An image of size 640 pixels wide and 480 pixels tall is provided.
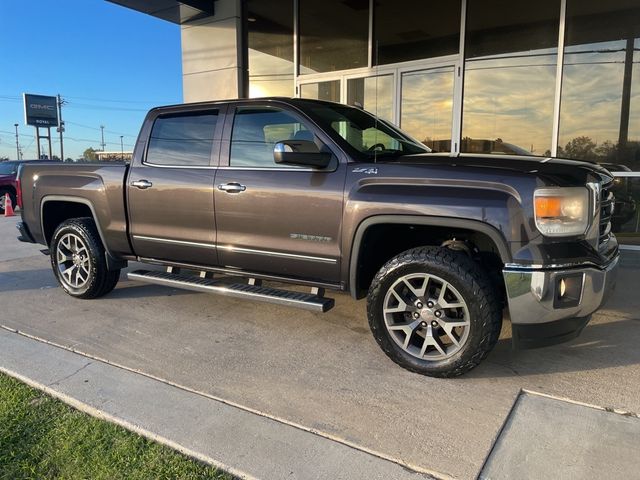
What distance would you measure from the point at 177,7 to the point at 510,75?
7.12 m

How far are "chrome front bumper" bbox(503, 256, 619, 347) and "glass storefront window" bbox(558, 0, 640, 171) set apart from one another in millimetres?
5225

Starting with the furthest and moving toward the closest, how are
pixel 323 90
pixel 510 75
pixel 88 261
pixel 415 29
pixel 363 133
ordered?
pixel 323 90
pixel 415 29
pixel 510 75
pixel 88 261
pixel 363 133

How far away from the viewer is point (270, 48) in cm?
1055

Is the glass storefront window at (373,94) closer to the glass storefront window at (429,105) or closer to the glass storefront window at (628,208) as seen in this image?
the glass storefront window at (429,105)

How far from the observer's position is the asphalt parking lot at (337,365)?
2.86 metres

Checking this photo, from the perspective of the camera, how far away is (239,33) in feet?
33.9

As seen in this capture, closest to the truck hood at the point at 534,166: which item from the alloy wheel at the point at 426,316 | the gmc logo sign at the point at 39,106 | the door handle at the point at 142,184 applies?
the alloy wheel at the point at 426,316

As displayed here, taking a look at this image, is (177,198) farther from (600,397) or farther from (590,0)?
Result: (590,0)

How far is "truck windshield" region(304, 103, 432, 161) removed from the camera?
3977 millimetres

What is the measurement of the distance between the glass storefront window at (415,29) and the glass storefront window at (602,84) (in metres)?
1.81

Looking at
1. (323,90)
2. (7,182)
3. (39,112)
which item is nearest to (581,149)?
(323,90)

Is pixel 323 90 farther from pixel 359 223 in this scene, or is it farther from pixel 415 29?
pixel 359 223

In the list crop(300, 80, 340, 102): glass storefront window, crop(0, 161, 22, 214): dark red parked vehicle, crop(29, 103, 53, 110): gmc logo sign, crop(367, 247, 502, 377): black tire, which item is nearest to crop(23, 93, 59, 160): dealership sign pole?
crop(29, 103, 53, 110): gmc logo sign

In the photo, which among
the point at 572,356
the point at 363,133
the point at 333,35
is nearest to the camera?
the point at 572,356
